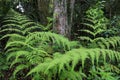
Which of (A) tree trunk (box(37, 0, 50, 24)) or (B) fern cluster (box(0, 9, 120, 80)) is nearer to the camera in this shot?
(B) fern cluster (box(0, 9, 120, 80))

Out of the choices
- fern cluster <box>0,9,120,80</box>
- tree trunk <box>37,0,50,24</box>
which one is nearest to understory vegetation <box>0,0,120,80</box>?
fern cluster <box>0,9,120,80</box>

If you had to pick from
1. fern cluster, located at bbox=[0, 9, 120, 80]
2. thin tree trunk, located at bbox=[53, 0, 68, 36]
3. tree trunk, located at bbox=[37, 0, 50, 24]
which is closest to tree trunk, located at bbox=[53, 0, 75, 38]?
thin tree trunk, located at bbox=[53, 0, 68, 36]

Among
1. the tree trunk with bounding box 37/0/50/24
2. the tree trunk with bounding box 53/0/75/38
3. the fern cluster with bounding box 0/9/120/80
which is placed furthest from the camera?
the tree trunk with bounding box 37/0/50/24

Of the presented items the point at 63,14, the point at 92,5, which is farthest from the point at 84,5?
the point at 63,14

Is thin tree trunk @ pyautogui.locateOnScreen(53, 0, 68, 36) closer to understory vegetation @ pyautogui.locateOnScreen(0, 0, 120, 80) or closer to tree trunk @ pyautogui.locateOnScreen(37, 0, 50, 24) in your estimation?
understory vegetation @ pyautogui.locateOnScreen(0, 0, 120, 80)

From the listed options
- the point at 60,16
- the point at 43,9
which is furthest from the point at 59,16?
→ the point at 43,9

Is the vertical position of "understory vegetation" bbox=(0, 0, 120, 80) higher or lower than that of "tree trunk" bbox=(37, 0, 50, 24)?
lower

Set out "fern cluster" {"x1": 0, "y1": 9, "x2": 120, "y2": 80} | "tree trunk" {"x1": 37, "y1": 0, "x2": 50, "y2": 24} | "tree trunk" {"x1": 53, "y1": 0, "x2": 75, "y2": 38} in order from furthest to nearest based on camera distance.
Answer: "tree trunk" {"x1": 37, "y1": 0, "x2": 50, "y2": 24} < "tree trunk" {"x1": 53, "y1": 0, "x2": 75, "y2": 38} < "fern cluster" {"x1": 0, "y1": 9, "x2": 120, "y2": 80}

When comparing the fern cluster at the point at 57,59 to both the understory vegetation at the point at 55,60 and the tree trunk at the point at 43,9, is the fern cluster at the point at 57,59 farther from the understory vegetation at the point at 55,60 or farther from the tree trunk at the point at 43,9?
the tree trunk at the point at 43,9

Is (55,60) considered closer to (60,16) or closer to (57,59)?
(57,59)

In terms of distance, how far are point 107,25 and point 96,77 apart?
A: 7.78 ft

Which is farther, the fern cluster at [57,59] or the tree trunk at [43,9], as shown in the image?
the tree trunk at [43,9]

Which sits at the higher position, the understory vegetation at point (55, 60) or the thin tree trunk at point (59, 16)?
the thin tree trunk at point (59, 16)

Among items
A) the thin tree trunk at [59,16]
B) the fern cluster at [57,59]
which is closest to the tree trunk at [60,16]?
the thin tree trunk at [59,16]
